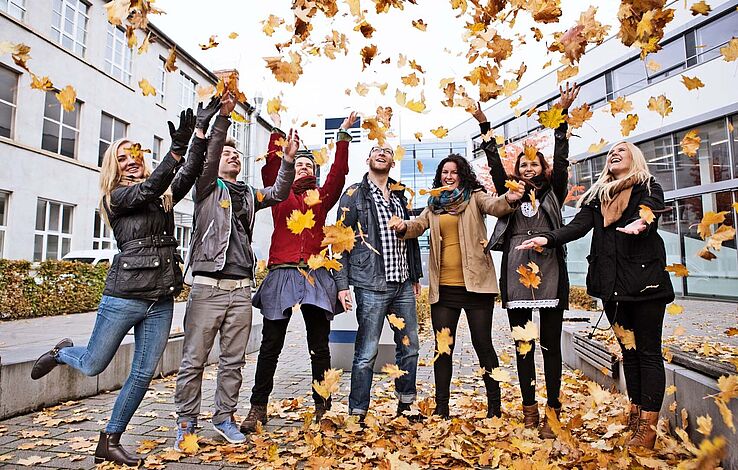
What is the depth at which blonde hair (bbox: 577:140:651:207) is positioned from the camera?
3111mm

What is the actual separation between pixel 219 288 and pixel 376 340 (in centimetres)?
115

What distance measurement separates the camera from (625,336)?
3023 mm

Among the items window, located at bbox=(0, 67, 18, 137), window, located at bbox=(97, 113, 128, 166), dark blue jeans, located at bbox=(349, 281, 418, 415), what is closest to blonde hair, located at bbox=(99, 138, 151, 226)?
dark blue jeans, located at bbox=(349, 281, 418, 415)

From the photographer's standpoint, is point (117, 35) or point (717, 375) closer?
point (717, 375)

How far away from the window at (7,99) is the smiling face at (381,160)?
47.4ft

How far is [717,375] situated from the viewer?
2.80m

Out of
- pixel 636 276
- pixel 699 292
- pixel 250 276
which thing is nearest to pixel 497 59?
pixel 636 276

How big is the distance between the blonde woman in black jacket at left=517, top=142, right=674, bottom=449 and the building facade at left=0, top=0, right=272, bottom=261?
12381 mm

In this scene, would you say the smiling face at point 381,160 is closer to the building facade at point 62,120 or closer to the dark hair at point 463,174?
the dark hair at point 463,174

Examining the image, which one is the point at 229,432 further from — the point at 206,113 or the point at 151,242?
the point at 206,113

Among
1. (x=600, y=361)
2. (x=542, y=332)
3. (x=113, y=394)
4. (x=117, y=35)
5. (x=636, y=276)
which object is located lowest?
(x=113, y=394)

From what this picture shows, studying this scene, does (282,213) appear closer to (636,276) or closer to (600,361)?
(636,276)

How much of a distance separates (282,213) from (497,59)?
1839 mm

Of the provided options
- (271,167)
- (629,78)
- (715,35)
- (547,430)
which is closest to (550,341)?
(547,430)
